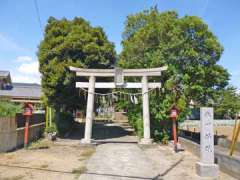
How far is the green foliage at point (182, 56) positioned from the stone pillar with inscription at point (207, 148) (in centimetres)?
797

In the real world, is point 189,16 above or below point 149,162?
above

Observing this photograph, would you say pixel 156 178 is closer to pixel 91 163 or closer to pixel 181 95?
pixel 91 163

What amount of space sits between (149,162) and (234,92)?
34.3 metres

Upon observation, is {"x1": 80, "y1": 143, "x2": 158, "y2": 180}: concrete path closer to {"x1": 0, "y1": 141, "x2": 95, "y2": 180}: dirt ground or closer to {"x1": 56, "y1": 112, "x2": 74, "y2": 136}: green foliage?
{"x1": 0, "y1": 141, "x2": 95, "y2": 180}: dirt ground

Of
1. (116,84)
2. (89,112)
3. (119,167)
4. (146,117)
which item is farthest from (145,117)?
(119,167)

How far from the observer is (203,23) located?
61.8 feet

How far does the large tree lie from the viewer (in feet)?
52.5

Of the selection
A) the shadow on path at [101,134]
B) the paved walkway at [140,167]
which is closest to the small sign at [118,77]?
the shadow on path at [101,134]

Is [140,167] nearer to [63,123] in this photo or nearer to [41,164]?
[41,164]

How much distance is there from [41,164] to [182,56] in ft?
39.3

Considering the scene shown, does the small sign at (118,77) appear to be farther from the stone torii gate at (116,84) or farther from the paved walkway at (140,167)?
the paved walkway at (140,167)

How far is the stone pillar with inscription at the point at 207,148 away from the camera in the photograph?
776cm

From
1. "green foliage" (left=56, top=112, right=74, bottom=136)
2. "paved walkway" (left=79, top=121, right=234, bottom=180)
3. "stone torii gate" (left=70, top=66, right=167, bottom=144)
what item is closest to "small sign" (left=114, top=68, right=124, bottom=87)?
"stone torii gate" (left=70, top=66, right=167, bottom=144)

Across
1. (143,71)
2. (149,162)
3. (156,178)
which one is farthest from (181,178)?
(143,71)
